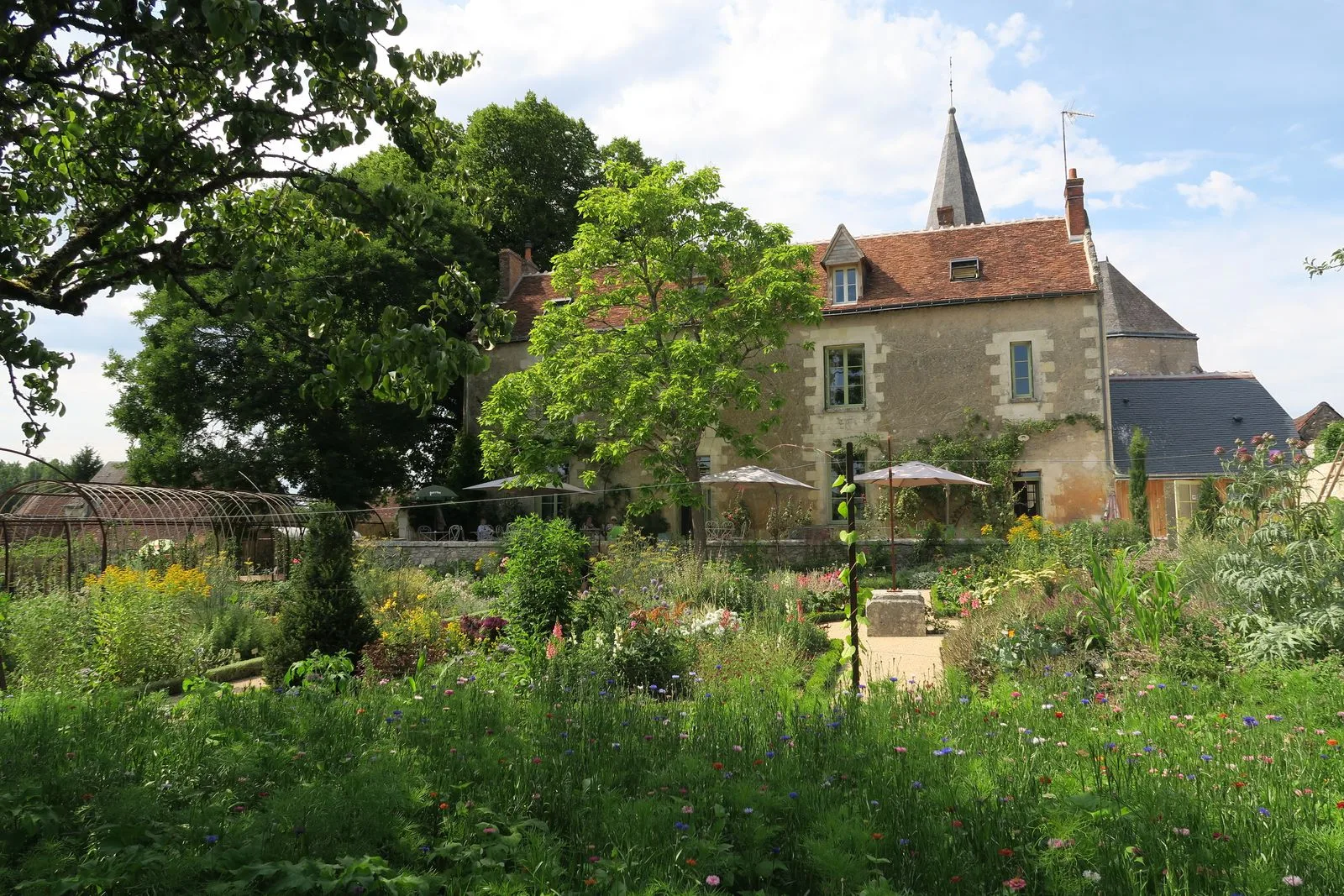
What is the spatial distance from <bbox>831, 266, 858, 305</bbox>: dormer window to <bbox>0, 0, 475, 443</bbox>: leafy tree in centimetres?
1752

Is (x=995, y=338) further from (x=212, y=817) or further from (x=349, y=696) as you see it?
(x=212, y=817)

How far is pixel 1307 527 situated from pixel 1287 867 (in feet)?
17.2

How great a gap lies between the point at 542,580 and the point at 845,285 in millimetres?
15842

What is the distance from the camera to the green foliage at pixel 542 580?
770 cm

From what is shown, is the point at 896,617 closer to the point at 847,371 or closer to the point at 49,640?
the point at 49,640

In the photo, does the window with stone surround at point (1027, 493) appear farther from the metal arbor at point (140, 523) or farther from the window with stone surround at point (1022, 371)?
the metal arbor at point (140, 523)

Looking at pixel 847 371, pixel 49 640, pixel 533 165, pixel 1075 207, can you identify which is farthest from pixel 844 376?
pixel 49 640

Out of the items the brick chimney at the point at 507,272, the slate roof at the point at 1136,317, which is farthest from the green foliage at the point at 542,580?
the slate roof at the point at 1136,317

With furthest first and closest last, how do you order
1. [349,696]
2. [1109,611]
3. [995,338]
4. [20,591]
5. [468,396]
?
[468,396] < [995,338] < [20,591] < [1109,611] < [349,696]

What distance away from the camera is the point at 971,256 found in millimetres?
21188

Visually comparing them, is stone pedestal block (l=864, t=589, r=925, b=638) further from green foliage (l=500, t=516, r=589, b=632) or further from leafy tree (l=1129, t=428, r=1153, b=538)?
leafy tree (l=1129, t=428, r=1153, b=538)

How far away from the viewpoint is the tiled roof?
790 inches

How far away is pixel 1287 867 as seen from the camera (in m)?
2.74

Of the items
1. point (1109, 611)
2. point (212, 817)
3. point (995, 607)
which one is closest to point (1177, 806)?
point (212, 817)
